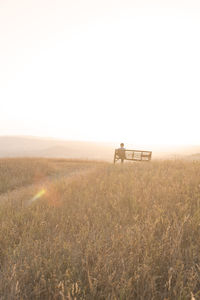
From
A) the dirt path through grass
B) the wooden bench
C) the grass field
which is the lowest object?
the dirt path through grass

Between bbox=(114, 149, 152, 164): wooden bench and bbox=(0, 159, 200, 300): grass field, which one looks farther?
bbox=(114, 149, 152, 164): wooden bench

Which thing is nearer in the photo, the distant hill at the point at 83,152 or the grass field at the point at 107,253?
the grass field at the point at 107,253

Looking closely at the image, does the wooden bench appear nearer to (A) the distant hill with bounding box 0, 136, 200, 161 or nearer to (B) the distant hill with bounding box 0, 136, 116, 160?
(A) the distant hill with bounding box 0, 136, 200, 161

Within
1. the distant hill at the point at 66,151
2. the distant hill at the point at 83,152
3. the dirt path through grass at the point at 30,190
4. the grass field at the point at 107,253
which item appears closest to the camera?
the grass field at the point at 107,253

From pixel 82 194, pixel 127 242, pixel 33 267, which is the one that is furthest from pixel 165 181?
pixel 33 267

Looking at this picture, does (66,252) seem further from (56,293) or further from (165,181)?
(165,181)

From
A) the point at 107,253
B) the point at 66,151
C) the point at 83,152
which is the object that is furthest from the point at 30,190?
the point at 66,151

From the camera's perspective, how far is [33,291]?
1.64m

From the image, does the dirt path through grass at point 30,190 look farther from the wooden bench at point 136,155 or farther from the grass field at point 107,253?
the wooden bench at point 136,155

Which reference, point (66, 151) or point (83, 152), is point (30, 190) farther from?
point (66, 151)

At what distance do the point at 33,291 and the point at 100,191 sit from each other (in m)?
3.06

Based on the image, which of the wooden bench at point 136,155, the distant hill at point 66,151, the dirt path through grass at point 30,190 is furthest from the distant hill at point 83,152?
the dirt path through grass at point 30,190

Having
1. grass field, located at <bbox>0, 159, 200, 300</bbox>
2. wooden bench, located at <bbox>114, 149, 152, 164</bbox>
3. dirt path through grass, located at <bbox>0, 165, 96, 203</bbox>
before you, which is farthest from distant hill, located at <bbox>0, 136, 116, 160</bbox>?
grass field, located at <bbox>0, 159, 200, 300</bbox>

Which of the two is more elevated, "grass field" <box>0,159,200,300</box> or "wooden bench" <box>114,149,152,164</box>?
"wooden bench" <box>114,149,152,164</box>
